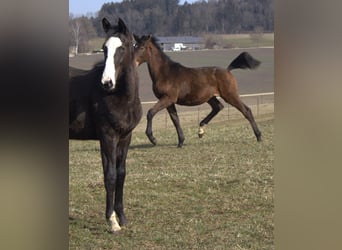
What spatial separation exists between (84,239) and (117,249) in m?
0.17

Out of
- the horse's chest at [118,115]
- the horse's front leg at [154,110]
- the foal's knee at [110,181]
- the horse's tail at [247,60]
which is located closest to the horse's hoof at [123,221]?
the foal's knee at [110,181]

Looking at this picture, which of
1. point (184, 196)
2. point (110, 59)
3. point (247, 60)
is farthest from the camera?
point (184, 196)

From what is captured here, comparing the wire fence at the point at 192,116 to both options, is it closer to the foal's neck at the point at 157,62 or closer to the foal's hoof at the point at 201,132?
the foal's hoof at the point at 201,132

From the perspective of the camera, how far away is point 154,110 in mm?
4145

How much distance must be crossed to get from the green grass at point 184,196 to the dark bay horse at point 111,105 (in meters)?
0.17

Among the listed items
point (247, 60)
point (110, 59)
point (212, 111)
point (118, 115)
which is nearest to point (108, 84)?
point (110, 59)

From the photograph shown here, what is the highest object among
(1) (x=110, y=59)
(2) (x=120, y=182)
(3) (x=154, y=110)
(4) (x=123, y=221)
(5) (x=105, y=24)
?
(5) (x=105, y=24)

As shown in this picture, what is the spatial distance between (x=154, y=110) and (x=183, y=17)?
83.8 inches

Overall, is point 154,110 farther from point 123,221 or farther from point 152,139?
point 123,221

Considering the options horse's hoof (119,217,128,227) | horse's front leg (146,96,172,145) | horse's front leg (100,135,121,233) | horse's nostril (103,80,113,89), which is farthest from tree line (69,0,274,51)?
horse's front leg (146,96,172,145)

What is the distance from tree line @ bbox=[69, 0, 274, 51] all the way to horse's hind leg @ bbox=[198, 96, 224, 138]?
223 centimetres

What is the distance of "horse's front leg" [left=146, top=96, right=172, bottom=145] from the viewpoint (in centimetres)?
416

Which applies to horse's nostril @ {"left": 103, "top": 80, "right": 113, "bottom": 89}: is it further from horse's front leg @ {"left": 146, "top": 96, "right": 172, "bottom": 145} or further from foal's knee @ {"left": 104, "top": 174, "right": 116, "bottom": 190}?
horse's front leg @ {"left": 146, "top": 96, "right": 172, "bottom": 145}
